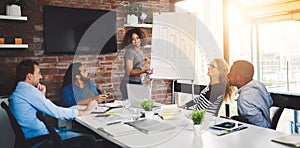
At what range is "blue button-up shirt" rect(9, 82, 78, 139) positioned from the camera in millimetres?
2074

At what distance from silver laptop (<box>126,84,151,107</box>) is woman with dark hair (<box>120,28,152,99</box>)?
2.56 feet

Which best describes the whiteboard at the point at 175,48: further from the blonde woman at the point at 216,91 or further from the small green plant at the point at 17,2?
Answer: the small green plant at the point at 17,2

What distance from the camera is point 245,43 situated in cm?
365

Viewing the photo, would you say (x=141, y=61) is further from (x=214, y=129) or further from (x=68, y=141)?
(x=214, y=129)

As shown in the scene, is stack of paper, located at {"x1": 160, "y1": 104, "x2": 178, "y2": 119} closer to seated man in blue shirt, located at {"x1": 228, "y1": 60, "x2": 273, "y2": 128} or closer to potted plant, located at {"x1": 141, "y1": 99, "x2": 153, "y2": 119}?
potted plant, located at {"x1": 141, "y1": 99, "x2": 153, "y2": 119}

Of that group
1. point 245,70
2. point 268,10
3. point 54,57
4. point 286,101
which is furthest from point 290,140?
point 54,57

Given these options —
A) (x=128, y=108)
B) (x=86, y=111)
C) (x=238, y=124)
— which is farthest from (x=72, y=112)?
(x=238, y=124)

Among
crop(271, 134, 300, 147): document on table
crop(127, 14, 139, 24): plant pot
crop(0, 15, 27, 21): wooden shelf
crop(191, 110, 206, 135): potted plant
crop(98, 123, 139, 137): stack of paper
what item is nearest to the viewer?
crop(271, 134, 300, 147): document on table

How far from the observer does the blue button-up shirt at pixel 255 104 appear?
6.91 ft

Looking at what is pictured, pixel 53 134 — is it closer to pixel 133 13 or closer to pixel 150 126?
pixel 150 126

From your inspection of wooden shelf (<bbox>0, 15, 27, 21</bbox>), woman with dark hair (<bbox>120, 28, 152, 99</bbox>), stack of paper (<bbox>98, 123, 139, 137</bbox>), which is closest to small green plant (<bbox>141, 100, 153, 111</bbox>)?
stack of paper (<bbox>98, 123, 139, 137</bbox>)

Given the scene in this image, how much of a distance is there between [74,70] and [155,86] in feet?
4.50

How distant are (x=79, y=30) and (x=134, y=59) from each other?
0.76m

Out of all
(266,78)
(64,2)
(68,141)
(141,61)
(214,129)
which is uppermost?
(64,2)
